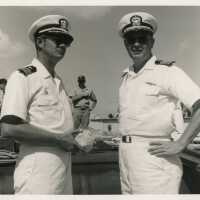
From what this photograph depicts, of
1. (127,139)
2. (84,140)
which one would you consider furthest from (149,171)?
(84,140)

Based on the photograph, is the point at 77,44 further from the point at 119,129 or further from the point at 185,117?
the point at 185,117

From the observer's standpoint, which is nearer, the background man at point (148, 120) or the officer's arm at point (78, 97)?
the background man at point (148, 120)

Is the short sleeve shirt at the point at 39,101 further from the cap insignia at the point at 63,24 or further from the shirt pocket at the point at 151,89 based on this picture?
the shirt pocket at the point at 151,89

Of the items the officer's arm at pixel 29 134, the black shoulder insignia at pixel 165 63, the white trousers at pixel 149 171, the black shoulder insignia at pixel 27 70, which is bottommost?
the white trousers at pixel 149 171

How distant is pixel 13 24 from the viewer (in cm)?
131

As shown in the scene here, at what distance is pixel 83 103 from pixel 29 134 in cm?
29

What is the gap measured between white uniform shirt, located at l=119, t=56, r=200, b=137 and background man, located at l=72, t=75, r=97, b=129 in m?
0.15

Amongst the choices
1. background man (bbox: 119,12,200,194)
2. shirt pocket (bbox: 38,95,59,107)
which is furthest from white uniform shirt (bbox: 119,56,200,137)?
shirt pocket (bbox: 38,95,59,107)

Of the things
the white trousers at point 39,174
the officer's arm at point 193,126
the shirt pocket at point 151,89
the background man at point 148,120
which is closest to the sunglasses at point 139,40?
the background man at point 148,120

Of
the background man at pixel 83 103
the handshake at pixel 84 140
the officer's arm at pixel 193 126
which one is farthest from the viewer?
the background man at pixel 83 103

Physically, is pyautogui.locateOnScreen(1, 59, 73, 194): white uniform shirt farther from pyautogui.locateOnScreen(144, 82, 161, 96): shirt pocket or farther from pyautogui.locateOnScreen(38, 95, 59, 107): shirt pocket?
pyautogui.locateOnScreen(144, 82, 161, 96): shirt pocket

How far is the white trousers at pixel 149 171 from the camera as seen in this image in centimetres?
109

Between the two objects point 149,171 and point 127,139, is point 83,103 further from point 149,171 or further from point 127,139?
point 149,171

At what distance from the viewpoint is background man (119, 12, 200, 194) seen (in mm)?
1087
